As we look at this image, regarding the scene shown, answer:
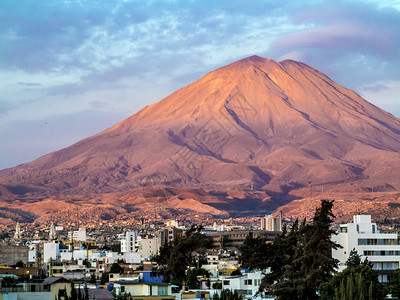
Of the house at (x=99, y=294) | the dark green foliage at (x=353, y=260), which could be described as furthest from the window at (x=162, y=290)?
the dark green foliage at (x=353, y=260)

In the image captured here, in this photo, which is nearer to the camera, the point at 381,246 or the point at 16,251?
the point at 381,246

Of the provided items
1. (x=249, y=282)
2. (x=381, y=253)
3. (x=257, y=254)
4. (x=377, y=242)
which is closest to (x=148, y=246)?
(x=257, y=254)

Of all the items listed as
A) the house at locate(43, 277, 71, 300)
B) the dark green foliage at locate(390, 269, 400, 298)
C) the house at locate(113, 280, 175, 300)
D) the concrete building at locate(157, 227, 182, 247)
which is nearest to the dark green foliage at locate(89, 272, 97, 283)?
the house at locate(113, 280, 175, 300)

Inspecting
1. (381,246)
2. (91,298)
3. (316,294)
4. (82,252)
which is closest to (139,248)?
(82,252)

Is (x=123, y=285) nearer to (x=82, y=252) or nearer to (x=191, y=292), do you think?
(x=191, y=292)

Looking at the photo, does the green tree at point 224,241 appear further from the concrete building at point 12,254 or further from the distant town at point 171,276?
the concrete building at point 12,254

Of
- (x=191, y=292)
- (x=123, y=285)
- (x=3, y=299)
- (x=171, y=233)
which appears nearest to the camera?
(x=3, y=299)

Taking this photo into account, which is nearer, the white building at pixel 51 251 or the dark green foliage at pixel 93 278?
the dark green foliage at pixel 93 278
